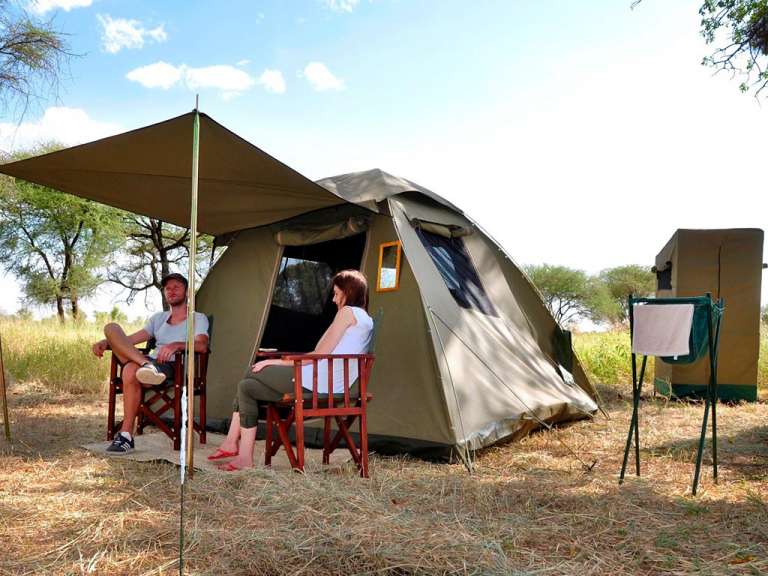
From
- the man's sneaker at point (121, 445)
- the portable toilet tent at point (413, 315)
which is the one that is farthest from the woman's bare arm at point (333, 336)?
the man's sneaker at point (121, 445)

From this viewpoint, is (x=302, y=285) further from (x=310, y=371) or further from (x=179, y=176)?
(x=310, y=371)

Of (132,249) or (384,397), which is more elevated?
(132,249)

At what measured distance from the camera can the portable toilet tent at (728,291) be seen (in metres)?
6.60

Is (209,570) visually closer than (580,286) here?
Yes

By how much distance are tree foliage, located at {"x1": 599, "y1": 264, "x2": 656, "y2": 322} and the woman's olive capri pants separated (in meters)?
24.4

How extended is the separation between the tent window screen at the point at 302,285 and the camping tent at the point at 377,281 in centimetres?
1

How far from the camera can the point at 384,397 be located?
4016 mm

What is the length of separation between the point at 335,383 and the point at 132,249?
57.8ft

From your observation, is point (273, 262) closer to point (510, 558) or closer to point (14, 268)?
point (510, 558)

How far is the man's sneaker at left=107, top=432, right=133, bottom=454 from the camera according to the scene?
3896 millimetres

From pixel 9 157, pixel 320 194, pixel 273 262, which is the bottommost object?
pixel 273 262

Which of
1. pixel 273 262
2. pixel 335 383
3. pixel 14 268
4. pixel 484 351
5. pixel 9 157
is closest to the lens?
pixel 335 383

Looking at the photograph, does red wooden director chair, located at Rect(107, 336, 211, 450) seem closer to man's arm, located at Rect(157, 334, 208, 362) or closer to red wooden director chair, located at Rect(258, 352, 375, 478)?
man's arm, located at Rect(157, 334, 208, 362)

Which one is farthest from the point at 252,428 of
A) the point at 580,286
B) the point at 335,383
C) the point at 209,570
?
the point at 580,286
